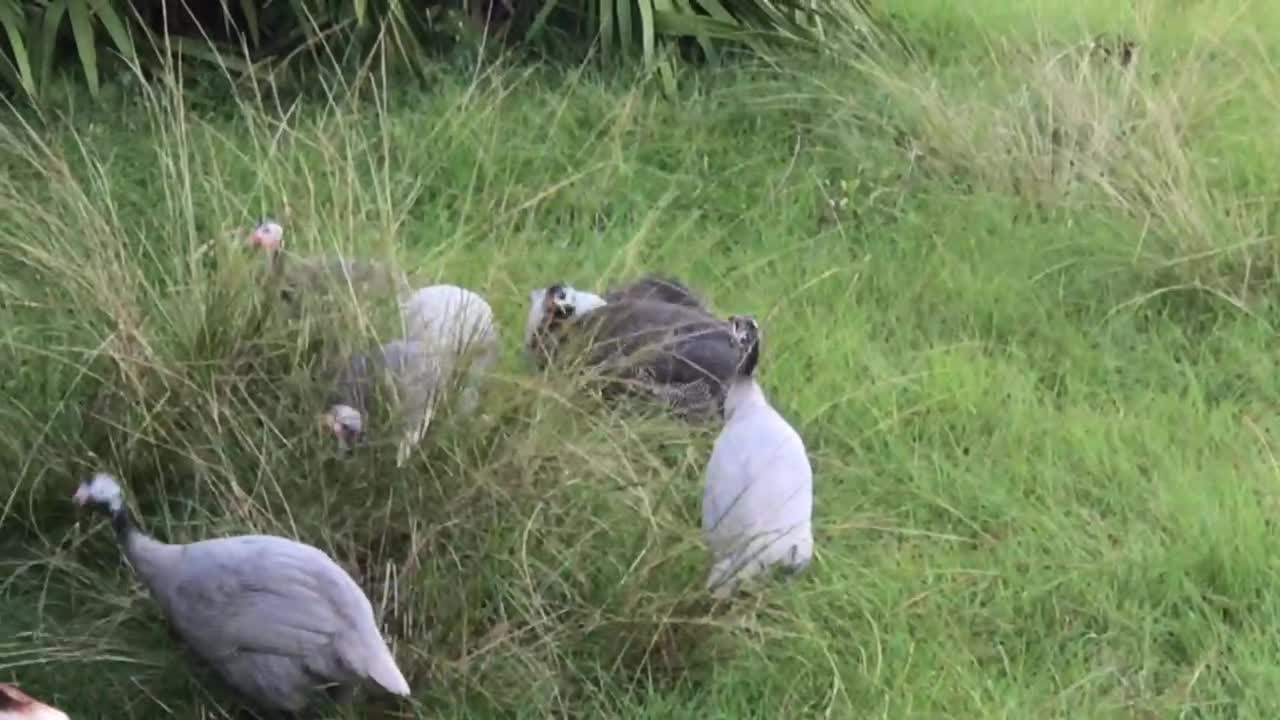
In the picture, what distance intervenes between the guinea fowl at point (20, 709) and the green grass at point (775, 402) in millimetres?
687

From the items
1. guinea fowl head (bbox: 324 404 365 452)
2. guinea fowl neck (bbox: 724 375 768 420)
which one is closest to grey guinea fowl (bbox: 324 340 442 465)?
guinea fowl head (bbox: 324 404 365 452)

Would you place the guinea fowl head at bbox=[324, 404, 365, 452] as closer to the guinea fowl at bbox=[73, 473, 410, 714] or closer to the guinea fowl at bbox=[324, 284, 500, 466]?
the guinea fowl at bbox=[324, 284, 500, 466]

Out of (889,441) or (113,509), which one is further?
(889,441)

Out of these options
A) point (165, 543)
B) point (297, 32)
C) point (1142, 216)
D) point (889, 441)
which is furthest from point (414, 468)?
point (297, 32)

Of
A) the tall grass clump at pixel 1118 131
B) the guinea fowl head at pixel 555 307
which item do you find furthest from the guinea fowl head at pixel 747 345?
the tall grass clump at pixel 1118 131

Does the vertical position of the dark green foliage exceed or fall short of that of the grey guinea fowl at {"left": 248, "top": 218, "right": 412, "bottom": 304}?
it falls short

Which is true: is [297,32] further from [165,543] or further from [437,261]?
[165,543]

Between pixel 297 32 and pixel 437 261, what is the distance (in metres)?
1.81

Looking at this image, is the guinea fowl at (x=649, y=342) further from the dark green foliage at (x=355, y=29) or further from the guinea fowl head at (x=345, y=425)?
the dark green foliage at (x=355, y=29)

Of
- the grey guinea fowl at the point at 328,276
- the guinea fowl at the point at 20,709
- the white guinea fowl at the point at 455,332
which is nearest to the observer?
the guinea fowl at the point at 20,709

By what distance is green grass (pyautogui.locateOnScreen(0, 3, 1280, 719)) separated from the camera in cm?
296

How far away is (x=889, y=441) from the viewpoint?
12.1ft

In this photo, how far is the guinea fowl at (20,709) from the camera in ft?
7.16

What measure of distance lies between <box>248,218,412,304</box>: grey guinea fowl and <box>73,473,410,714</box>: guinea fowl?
0.64 meters
